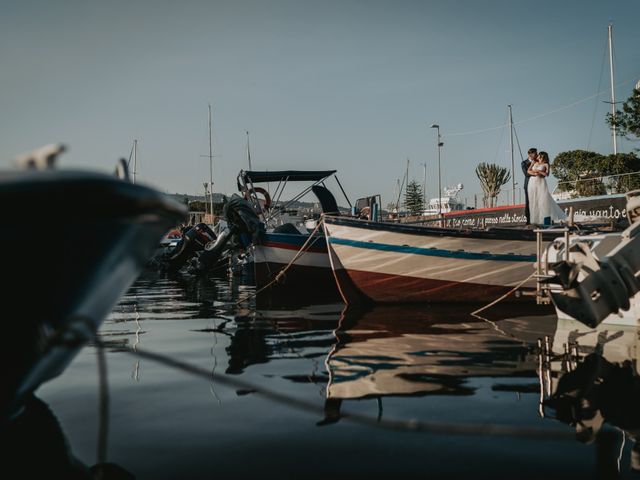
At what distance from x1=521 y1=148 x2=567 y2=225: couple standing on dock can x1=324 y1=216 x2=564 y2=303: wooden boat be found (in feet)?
3.90

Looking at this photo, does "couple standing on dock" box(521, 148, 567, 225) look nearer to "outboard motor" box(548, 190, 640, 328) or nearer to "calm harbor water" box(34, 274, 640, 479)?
"calm harbor water" box(34, 274, 640, 479)

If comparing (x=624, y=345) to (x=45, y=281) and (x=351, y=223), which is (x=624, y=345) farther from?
(x=45, y=281)

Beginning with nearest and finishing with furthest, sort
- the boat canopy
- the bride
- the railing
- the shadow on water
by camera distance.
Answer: the shadow on water
the bride
the boat canopy
the railing

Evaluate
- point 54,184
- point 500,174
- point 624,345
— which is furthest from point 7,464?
point 500,174

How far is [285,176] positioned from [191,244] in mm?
8133

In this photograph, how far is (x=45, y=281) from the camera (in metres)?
2.29

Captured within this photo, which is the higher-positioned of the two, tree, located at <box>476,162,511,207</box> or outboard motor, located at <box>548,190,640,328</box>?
tree, located at <box>476,162,511,207</box>

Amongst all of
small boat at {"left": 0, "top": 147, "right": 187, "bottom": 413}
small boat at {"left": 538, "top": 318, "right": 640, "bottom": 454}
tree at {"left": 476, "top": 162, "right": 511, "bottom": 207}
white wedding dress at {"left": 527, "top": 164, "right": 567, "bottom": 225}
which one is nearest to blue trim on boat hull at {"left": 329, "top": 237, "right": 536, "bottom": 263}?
white wedding dress at {"left": 527, "top": 164, "right": 567, "bottom": 225}

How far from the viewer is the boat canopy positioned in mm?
15930

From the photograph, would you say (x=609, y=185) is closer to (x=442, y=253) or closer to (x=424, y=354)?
(x=442, y=253)

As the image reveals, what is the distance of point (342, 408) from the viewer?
12.4 feet

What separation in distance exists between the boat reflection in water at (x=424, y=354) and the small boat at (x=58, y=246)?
1783 millimetres

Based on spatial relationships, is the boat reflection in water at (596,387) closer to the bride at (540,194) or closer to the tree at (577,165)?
the bride at (540,194)

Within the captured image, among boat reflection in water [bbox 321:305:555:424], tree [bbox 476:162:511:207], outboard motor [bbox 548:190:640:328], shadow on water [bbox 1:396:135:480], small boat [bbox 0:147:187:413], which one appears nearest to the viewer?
small boat [bbox 0:147:187:413]
